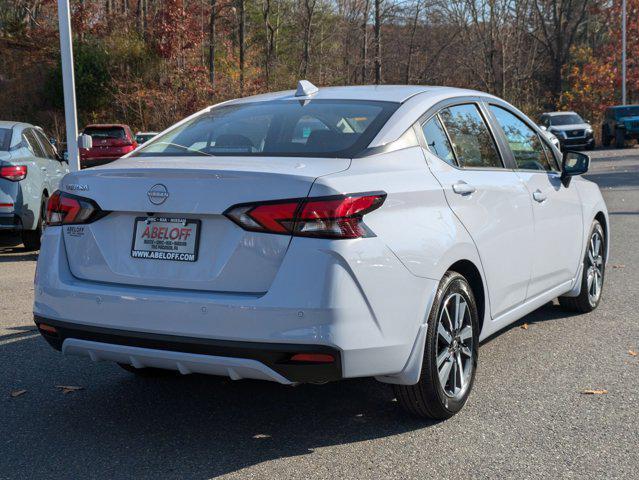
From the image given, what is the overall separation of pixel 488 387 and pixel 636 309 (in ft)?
8.58

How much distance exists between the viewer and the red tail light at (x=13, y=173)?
1061 cm

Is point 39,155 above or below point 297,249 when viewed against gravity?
above

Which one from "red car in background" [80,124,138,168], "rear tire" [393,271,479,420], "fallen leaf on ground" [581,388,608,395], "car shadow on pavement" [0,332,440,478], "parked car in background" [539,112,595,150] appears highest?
"parked car in background" [539,112,595,150]

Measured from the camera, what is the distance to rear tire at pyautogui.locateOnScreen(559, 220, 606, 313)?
6.69 meters

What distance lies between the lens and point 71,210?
13.7 feet

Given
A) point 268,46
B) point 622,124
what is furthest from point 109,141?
point 622,124

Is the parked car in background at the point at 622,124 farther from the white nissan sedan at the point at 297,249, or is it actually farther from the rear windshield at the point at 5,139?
the white nissan sedan at the point at 297,249

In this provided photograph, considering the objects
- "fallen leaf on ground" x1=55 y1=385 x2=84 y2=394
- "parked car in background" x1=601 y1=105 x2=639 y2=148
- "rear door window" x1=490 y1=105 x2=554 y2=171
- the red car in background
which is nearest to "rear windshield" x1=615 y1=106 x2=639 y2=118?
"parked car in background" x1=601 y1=105 x2=639 y2=148

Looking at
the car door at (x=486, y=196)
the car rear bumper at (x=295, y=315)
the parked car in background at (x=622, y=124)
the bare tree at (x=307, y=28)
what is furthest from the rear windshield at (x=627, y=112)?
the car rear bumper at (x=295, y=315)

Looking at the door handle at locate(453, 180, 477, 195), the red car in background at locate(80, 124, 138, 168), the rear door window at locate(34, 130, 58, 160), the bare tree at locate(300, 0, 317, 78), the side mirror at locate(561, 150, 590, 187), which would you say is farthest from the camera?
the bare tree at locate(300, 0, 317, 78)

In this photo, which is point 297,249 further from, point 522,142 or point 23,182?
point 23,182

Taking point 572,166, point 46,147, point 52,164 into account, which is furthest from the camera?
point 46,147

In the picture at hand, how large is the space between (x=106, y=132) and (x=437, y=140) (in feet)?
75.7

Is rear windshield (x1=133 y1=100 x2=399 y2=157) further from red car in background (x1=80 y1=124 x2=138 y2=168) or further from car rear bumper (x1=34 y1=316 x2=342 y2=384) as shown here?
red car in background (x1=80 y1=124 x2=138 y2=168)
